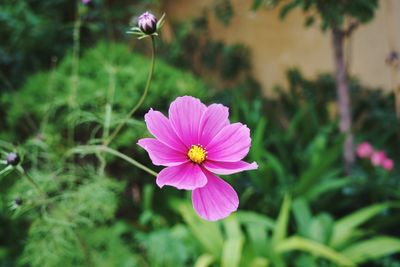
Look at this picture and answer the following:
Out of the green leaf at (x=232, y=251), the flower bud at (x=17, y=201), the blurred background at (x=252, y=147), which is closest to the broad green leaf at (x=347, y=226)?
the blurred background at (x=252, y=147)

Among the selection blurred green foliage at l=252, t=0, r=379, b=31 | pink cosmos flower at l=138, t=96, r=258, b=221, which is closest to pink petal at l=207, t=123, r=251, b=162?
pink cosmos flower at l=138, t=96, r=258, b=221

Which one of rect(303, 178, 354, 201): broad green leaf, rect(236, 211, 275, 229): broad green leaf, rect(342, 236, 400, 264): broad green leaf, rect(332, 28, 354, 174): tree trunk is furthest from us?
rect(332, 28, 354, 174): tree trunk

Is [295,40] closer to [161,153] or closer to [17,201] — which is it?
[17,201]

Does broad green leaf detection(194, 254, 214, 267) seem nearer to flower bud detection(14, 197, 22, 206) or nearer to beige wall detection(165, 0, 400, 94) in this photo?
flower bud detection(14, 197, 22, 206)

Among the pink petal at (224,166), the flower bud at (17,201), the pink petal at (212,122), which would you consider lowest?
the flower bud at (17,201)

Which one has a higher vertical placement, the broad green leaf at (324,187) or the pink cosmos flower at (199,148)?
the broad green leaf at (324,187)

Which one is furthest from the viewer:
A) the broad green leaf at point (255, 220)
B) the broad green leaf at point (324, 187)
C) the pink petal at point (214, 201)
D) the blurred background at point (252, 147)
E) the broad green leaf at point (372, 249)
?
the broad green leaf at point (324, 187)

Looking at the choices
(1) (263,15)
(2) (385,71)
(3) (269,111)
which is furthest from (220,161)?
(1) (263,15)

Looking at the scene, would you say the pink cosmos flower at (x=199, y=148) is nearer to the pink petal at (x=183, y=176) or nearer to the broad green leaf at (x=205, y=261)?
the pink petal at (x=183, y=176)
